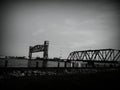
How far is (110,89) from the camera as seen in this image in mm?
8562

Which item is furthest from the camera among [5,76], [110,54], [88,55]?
[88,55]

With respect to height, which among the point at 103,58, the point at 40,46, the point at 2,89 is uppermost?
the point at 40,46

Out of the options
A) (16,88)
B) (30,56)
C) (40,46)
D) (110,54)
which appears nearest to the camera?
(16,88)

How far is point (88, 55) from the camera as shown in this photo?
5334cm

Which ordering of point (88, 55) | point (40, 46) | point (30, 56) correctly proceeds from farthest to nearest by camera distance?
point (30, 56), point (88, 55), point (40, 46)

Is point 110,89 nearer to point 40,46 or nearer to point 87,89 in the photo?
point 87,89

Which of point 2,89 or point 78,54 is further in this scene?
point 78,54

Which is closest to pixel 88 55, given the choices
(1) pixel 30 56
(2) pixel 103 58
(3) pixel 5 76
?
(2) pixel 103 58

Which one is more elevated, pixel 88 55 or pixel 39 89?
pixel 88 55

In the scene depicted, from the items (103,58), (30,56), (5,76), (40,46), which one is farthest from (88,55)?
(5,76)

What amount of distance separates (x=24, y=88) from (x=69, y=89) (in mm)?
2855

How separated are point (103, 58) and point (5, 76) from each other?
123 feet

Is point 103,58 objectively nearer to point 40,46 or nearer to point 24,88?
point 40,46

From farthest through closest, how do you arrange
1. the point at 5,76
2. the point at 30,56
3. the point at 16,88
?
the point at 30,56 < the point at 5,76 < the point at 16,88
